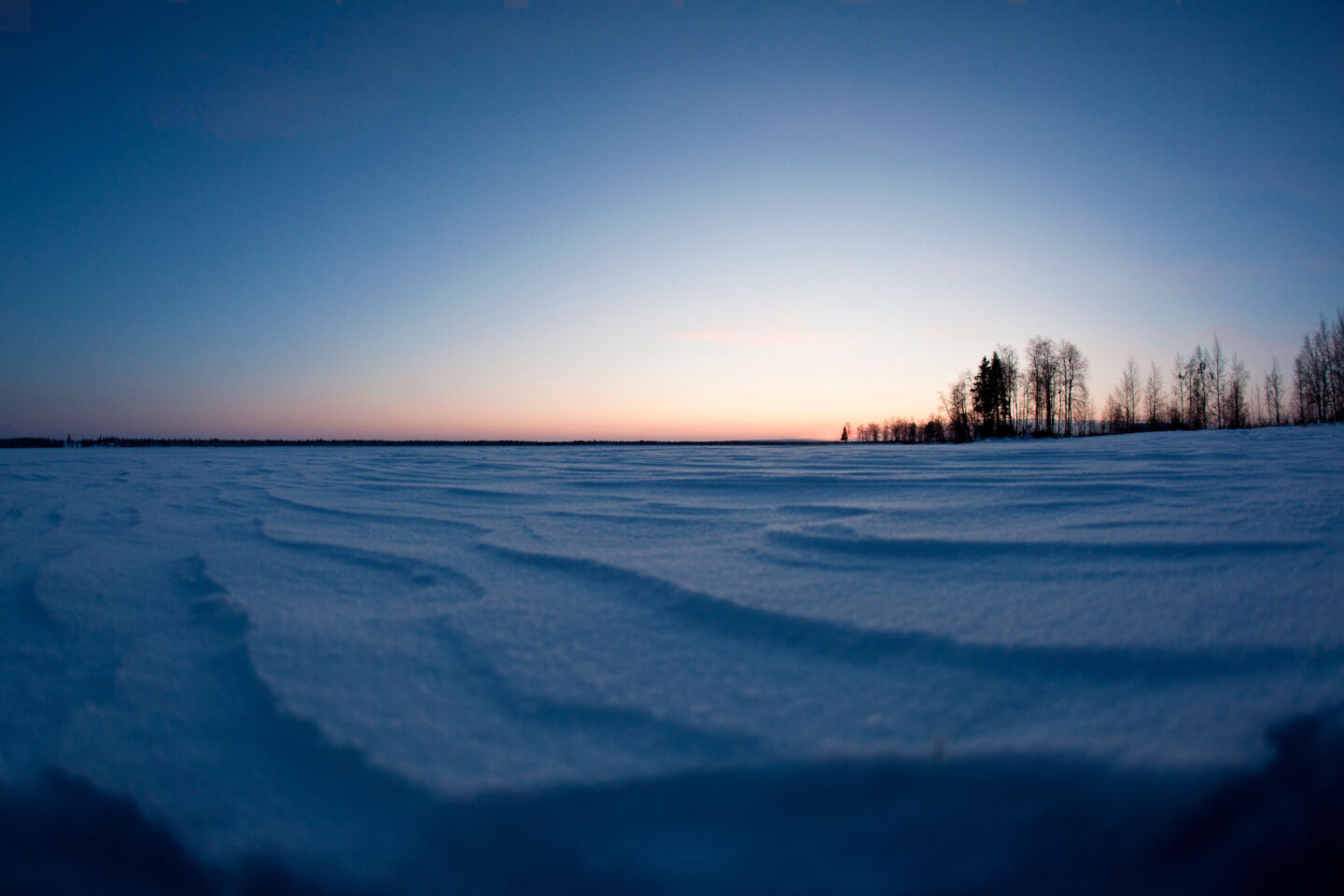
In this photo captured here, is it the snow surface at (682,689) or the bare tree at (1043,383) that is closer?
the snow surface at (682,689)

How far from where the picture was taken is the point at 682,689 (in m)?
0.80

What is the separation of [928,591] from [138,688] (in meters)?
1.41

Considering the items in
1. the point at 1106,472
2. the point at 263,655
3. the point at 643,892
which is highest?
the point at 1106,472

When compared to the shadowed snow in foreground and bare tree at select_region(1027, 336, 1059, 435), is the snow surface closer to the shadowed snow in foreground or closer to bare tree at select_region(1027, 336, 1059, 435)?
the shadowed snow in foreground

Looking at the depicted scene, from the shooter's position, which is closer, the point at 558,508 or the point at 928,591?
the point at 928,591

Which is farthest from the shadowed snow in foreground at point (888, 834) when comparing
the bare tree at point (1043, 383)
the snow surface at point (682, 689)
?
the bare tree at point (1043, 383)

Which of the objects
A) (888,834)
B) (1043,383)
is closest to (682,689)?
(888,834)

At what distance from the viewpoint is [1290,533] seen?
1.37 metres

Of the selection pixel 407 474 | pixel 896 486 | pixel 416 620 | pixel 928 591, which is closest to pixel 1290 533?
pixel 928 591

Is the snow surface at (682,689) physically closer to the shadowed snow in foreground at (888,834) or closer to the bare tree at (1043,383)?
the shadowed snow in foreground at (888,834)

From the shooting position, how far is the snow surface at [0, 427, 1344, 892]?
1.95 feet

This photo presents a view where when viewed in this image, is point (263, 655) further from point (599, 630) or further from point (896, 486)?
point (896, 486)

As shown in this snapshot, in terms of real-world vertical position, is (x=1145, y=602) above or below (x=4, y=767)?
above

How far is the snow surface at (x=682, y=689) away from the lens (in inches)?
23.4
